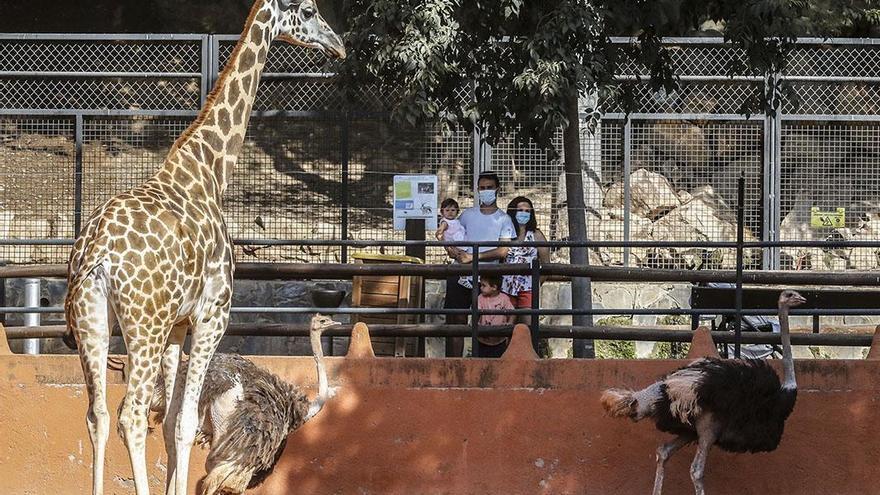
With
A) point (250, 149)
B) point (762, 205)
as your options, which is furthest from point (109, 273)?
point (762, 205)

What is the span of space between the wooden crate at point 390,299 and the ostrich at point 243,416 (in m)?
4.04

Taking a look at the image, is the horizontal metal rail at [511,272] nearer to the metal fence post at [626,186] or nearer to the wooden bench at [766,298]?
the wooden bench at [766,298]

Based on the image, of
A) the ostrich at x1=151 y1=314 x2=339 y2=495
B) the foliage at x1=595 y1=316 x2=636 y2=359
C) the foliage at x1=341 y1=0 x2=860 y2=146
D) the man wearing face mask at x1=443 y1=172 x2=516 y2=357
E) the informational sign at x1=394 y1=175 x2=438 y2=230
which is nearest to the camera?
the ostrich at x1=151 y1=314 x2=339 y2=495

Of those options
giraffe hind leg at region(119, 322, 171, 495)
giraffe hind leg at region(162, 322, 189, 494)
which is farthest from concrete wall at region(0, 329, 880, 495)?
giraffe hind leg at region(119, 322, 171, 495)

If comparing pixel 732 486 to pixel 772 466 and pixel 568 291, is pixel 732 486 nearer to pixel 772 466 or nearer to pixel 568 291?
pixel 772 466

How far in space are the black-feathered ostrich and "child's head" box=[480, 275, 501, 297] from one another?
10.2ft

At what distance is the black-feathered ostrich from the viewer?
8766mm

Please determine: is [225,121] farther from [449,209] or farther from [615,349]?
[615,349]

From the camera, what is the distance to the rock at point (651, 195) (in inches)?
656

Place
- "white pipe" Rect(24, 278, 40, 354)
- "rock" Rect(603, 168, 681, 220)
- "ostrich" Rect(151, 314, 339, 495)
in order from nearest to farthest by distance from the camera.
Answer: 1. "ostrich" Rect(151, 314, 339, 495)
2. "white pipe" Rect(24, 278, 40, 354)
3. "rock" Rect(603, 168, 681, 220)

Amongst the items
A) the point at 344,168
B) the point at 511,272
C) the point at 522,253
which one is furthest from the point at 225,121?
the point at 344,168

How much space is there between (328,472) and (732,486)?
2.91 meters

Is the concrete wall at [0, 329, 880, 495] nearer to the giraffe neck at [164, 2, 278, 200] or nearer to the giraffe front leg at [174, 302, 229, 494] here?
the giraffe front leg at [174, 302, 229, 494]

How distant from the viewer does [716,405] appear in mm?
8750
